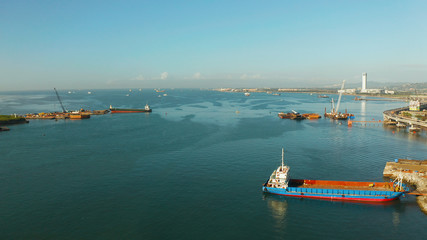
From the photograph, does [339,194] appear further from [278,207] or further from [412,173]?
[412,173]

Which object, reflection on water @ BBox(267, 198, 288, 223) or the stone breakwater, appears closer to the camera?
reflection on water @ BBox(267, 198, 288, 223)

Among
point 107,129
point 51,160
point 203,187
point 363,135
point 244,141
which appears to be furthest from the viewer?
point 107,129

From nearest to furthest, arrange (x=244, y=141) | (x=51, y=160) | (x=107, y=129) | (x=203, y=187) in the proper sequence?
(x=203, y=187) < (x=51, y=160) < (x=244, y=141) < (x=107, y=129)

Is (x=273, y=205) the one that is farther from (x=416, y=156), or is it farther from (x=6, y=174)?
(x=6, y=174)

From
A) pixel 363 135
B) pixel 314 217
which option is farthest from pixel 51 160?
pixel 363 135

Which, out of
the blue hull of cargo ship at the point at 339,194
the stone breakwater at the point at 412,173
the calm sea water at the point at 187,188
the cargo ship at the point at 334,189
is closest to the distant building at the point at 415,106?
the calm sea water at the point at 187,188

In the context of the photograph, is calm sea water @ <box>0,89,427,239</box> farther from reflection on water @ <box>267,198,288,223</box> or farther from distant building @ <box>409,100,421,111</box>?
distant building @ <box>409,100,421,111</box>

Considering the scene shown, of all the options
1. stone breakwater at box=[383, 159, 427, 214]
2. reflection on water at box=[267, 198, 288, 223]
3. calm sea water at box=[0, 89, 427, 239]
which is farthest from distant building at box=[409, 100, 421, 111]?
reflection on water at box=[267, 198, 288, 223]

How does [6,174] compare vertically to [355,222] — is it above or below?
above

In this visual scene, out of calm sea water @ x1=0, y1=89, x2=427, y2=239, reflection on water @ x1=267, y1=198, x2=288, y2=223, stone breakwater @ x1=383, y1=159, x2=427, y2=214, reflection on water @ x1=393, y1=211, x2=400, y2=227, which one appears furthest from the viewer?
stone breakwater @ x1=383, y1=159, x2=427, y2=214
